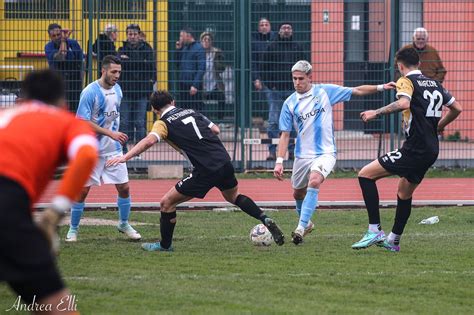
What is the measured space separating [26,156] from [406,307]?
360 centimetres

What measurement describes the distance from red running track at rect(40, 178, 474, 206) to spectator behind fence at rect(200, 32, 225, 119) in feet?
5.42

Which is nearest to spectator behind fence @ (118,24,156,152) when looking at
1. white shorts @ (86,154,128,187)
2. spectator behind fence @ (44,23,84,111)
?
spectator behind fence @ (44,23,84,111)

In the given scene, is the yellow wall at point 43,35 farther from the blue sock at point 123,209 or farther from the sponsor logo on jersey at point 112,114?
the blue sock at point 123,209

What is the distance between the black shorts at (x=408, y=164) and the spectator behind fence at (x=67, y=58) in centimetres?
854

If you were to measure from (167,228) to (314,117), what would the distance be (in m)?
2.18

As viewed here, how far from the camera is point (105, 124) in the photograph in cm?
1235

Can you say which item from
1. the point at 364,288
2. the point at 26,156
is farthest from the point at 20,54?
the point at 26,156

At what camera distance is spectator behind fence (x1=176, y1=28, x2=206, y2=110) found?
62.4 ft

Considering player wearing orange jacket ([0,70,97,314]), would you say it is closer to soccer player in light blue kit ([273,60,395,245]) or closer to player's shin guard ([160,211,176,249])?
player's shin guard ([160,211,176,249])

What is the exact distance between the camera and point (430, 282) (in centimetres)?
910

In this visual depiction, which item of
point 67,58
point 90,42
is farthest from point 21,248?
point 90,42

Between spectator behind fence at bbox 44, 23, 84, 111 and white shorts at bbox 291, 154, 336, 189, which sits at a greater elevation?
spectator behind fence at bbox 44, 23, 84, 111

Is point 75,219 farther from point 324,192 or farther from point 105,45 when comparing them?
point 105,45

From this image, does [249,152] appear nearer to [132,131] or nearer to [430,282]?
[132,131]
